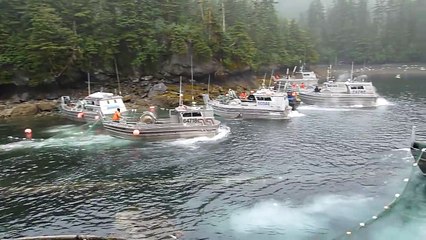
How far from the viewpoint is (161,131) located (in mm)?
41812

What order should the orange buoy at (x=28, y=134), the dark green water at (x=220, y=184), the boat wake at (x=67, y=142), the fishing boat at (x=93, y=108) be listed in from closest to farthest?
the dark green water at (x=220, y=184) → the boat wake at (x=67, y=142) → the orange buoy at (x=28, y=134) → the fishing boat at (x=93, y=108)

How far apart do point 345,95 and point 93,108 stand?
3743 cm

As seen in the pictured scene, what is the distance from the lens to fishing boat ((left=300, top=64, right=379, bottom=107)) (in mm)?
63219

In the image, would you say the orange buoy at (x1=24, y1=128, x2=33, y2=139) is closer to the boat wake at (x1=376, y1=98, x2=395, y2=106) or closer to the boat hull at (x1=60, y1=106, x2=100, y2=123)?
the boat hull at (x1=60, y1=106, x2=100, y2=123)

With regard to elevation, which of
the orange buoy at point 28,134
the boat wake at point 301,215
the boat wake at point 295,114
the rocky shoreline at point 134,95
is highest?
the rocky shoreline at point 134,95

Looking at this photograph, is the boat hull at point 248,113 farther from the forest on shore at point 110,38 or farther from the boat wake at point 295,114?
the forest on shore at point 110,38

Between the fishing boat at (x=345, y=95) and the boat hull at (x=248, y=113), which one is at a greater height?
the fishing boat at (x=345, y=95)

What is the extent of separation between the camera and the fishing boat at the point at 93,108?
52281mm

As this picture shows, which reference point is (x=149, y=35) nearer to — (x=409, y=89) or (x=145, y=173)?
(x=145, y=173)

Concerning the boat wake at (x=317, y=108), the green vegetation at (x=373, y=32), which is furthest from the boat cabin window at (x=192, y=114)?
the green vegetation at (x=373, y=32)

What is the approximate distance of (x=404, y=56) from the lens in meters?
147

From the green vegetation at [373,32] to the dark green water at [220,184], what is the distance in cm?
11103

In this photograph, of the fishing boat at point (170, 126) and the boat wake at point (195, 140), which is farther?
the fishing boat at point (170, 126)

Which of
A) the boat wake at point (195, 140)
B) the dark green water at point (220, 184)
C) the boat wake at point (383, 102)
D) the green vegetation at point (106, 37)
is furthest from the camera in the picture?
the boat wake at point (383, 102)
